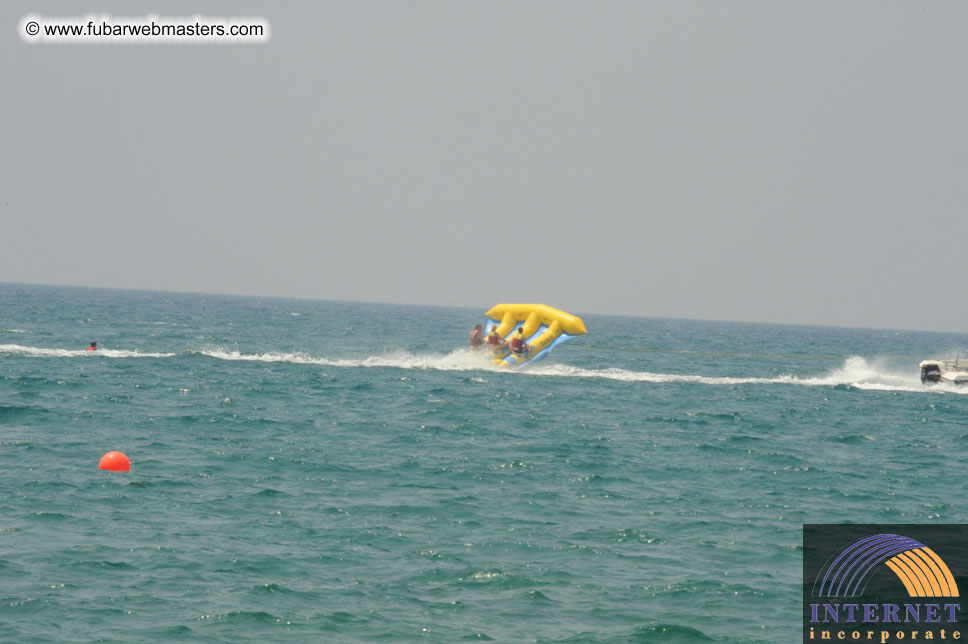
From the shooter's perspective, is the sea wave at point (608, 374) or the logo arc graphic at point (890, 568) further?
the sea wave at point (608, 374)

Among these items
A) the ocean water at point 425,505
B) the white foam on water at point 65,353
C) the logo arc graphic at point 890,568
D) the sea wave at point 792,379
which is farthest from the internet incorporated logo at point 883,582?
the white foam on water at point 65,353

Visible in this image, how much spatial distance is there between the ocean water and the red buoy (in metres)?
0.23

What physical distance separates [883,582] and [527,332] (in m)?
22.6

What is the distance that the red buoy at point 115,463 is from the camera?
48.0 feet

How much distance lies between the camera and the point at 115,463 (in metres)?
14.6

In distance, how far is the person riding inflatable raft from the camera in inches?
1272

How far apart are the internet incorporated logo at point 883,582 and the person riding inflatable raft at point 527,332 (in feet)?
64.1

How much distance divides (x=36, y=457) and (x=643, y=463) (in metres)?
10.9

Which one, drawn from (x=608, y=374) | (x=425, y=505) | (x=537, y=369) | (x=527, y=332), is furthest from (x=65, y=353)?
(x=425, y=505)

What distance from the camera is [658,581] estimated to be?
10.5m

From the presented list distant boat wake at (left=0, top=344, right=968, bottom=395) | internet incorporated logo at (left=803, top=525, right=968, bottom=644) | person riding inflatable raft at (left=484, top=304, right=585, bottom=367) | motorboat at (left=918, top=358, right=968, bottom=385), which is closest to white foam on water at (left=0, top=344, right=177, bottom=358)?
distant boat wake at (left=0, top=344, right=968, bottom=395)

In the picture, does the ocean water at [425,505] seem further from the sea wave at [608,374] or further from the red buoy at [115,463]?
the sea wave at [608,374]

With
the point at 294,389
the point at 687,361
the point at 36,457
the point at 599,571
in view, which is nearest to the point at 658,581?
the point at 599,571

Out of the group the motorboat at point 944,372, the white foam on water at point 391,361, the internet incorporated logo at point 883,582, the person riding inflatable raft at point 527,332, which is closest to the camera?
the internet incorporated logo at point 883,582
